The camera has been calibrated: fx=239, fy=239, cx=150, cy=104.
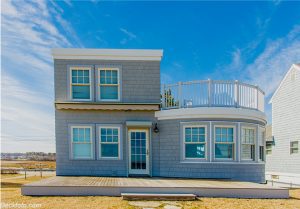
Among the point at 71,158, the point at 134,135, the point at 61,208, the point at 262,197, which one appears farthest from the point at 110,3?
the point at 262,197

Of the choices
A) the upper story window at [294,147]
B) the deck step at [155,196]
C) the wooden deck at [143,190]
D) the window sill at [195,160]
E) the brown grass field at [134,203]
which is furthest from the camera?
the upper story window at [294,147]

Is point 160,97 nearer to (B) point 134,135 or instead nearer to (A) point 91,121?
(B) point 134,135

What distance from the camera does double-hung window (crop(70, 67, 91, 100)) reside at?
10828 mm

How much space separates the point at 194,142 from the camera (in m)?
10.3

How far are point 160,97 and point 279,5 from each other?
9.72 meters

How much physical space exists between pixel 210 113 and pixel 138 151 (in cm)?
358

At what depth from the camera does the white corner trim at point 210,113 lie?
395 inches

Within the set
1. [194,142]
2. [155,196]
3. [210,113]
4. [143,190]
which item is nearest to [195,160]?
[194,142]

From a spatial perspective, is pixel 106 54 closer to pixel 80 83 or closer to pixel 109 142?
pixel 80 83

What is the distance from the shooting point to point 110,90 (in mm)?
10945

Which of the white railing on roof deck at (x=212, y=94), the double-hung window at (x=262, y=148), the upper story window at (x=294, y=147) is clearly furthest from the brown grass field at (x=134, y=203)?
the upper story window at (x=294, y=147)

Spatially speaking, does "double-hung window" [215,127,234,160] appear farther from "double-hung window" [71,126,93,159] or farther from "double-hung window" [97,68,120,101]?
"double-hung window" [71,126,93,159]

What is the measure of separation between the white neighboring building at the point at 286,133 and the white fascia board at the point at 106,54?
411 inches

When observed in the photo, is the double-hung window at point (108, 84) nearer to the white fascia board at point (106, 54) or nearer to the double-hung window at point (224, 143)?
the white fascia board at point (106, 54)
